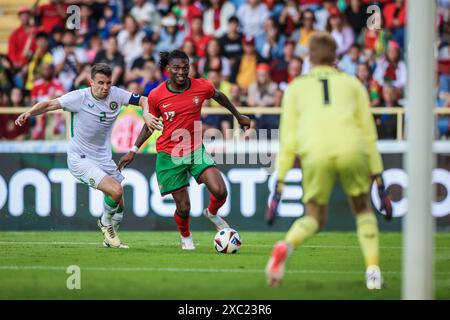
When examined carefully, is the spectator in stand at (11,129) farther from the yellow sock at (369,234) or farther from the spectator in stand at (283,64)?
the yellow sock at (369,234)

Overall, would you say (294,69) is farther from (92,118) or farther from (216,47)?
(92,118)

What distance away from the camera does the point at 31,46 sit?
19062mm

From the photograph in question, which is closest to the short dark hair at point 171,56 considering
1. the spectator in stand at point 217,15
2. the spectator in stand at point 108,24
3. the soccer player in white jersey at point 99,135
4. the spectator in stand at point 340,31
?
the soccer player in white jersey at point 99,135

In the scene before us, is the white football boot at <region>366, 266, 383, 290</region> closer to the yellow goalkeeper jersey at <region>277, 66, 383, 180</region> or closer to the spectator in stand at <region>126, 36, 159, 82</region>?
the yellow goalkeeper jersey at <region>277, 66, 383, 180</region>

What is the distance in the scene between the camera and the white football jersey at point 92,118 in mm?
12938

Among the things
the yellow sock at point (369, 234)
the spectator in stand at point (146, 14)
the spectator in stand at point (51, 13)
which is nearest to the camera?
the yellow sock at point (369, 234)

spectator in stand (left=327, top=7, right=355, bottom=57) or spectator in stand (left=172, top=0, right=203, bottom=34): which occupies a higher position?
spectator in stand (left=172, top=0, right=203, bottom=34)

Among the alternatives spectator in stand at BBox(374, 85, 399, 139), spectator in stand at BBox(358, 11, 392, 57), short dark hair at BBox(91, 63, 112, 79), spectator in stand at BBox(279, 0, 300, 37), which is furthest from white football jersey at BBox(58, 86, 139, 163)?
spectator in stand at BBox(279, 0, 300, 37)

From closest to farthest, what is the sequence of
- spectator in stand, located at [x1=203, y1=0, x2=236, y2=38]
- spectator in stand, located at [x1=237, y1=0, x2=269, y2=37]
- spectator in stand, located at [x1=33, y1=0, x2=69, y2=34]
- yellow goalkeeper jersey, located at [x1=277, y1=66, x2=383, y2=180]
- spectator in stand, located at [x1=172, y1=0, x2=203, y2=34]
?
yellow goalkeeper jersey, located at [x1=277, y1=66, x2=383, y2=180]
spectator in stand, located at [x1=237, y1=0, x2=269, y2=37]
spectator in stand, located at [x1=203, y1=0, x2=236, y2=38]
spectator in stand, located at [x1=172, y1=0, x2=203, y2=34]
spectator in stand, located at [x1=33, y1=0, x2=69, y2=34]

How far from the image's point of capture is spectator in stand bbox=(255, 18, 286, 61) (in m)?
18.3

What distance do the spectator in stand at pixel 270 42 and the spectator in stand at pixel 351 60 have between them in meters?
1.21

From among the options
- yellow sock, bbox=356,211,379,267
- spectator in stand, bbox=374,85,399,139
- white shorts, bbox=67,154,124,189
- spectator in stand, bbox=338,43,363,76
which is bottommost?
yellow sock, bbox=356,211,379,267

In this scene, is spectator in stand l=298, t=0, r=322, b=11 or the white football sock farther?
spectator in stand l=298, t=0, r=322, b=11

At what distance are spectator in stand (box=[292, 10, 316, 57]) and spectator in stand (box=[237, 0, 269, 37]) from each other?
0.76 m
